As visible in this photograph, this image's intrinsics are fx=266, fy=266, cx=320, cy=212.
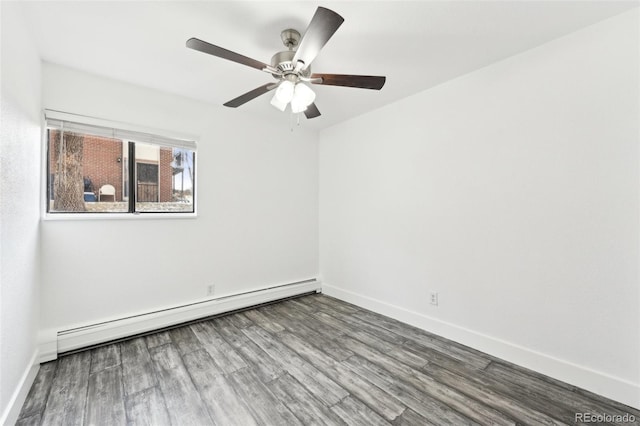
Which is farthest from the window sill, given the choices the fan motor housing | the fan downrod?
the fan downrod

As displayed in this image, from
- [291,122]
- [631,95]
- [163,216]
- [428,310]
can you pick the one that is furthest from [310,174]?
[631,95]

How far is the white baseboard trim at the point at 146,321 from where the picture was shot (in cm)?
222

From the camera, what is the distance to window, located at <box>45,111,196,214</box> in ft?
7.75

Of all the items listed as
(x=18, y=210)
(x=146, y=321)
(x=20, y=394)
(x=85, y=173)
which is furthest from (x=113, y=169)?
(x=20, y=394)

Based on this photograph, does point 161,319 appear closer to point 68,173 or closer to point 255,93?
point 68,173

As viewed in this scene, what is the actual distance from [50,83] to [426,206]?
3.58 metres

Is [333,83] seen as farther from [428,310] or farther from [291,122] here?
[428,310]

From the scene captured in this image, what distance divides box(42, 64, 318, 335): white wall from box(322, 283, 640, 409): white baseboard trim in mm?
1643

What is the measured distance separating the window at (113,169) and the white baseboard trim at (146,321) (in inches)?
41.2

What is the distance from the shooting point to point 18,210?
1.67 metres

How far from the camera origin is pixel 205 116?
308cm

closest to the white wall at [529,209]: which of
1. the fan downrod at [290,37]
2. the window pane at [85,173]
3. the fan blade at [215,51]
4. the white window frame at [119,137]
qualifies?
the fan downrod at [290,37]

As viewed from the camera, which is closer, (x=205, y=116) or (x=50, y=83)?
(x=50, y=83)

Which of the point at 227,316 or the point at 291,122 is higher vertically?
the point at 291,122
